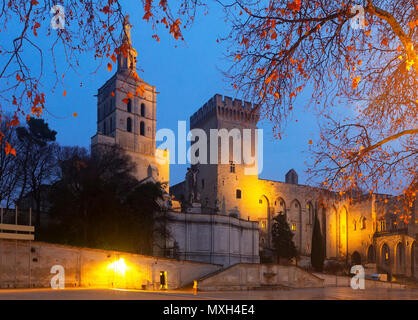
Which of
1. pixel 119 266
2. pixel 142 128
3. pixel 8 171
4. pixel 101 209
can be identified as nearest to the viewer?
pixel 119 266

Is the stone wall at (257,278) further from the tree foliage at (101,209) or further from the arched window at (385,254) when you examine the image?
the arched window at (385,254)

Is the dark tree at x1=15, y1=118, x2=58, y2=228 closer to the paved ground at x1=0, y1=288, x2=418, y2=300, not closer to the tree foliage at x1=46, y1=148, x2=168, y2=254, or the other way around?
the tree foliage at x1=46, y1=148, x2=168, y2=254

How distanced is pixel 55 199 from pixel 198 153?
112 feet

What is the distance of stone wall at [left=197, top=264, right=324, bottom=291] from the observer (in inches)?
1294

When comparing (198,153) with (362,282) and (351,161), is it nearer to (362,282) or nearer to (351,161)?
(362,282)

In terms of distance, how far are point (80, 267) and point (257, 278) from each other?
16.0 meters

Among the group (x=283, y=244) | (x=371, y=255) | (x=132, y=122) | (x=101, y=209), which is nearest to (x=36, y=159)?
(x=101, y=209)

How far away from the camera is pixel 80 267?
25.3 meters

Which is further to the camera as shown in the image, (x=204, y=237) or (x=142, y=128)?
(x=142, y=128)

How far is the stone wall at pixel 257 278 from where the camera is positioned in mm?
32875

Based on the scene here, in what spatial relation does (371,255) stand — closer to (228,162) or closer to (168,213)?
(228,162)

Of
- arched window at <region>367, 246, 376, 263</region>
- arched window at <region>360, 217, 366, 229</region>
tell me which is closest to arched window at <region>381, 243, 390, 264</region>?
arched window at <region>367, 246, 376, 263</region>

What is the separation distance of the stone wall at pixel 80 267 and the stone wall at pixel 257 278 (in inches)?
80.3

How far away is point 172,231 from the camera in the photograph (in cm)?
3931
